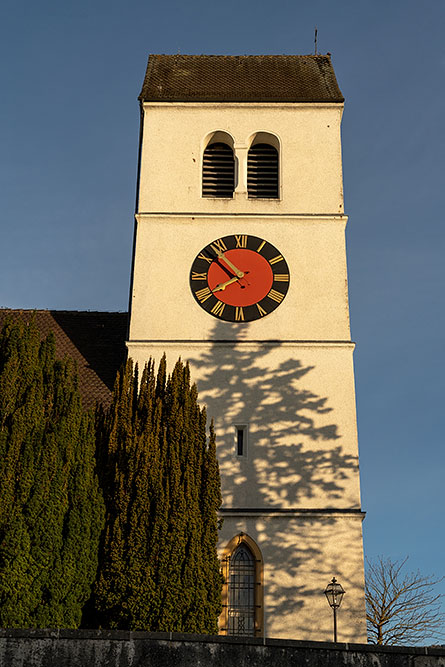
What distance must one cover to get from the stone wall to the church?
601 centimetres

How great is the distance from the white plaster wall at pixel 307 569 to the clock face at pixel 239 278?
4.51m

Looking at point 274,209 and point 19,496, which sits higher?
point 274,209

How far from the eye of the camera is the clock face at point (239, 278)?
1931 cm

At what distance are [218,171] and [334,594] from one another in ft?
34.3

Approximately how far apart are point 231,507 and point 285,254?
19.3ft

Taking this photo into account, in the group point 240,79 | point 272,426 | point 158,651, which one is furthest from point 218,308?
point 158,651

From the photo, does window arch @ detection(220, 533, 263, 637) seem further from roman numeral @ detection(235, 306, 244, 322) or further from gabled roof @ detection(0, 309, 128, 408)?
roman numeral @ detection(235, 306, 244, 322)

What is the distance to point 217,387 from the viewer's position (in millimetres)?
18453

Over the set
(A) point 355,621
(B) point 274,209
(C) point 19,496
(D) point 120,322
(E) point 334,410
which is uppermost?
(B) point 274,209

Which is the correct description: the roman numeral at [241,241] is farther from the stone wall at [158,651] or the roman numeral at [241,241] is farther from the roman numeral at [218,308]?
the stone wall at [158,651]

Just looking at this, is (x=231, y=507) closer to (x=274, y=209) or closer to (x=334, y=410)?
(x=334, y=410)

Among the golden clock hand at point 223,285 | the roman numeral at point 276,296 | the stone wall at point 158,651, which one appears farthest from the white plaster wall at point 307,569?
the stone wall at point 158,651

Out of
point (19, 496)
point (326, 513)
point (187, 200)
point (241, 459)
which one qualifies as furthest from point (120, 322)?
point (19, 496)

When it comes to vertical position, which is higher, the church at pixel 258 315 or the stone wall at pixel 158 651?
the church at pixel 258 315
